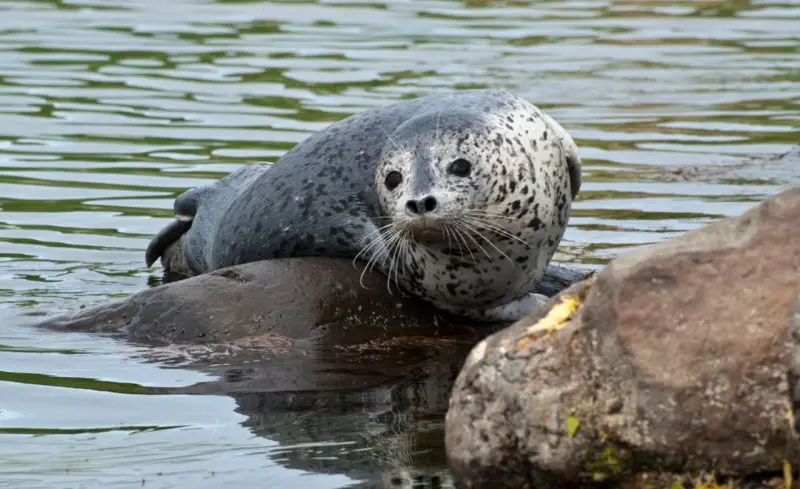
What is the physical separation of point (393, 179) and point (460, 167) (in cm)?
26

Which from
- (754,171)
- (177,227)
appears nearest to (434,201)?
(177,227)

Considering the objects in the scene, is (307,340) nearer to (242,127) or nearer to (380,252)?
(380,252)

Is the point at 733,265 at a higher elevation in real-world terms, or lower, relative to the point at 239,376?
higher

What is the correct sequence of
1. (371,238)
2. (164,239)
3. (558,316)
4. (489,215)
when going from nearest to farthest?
(558,316)
(489,215)
(371,238)
(164,239)

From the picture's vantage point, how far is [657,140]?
465 inches

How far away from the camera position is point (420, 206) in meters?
6.01

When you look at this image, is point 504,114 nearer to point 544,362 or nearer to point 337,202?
point 337,202

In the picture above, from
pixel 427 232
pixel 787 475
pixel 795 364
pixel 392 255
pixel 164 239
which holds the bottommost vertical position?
pixel 164 239

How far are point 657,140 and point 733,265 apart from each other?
7.75m

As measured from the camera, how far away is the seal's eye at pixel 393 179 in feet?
21.1

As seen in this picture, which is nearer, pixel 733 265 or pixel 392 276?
pixel 733 265

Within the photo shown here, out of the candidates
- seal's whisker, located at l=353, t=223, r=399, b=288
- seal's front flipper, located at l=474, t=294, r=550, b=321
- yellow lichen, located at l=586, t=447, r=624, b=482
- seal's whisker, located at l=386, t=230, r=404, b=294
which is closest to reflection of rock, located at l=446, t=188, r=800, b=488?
yellow lichen, located at l=586, t=447, r=624, b=482

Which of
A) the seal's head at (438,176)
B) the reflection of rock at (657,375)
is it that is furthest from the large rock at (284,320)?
the reflection of rock at (657,375)

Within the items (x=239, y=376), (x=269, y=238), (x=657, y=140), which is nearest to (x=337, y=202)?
(x=269, y=238)
